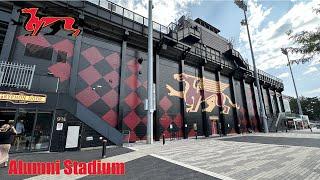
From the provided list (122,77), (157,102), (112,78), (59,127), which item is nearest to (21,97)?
(59,127)

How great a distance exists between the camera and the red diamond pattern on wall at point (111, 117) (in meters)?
15.2

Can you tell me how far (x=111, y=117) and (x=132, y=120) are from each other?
2066 mm

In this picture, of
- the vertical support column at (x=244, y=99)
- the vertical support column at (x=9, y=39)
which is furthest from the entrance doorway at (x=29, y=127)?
the vertical support column at (x=244, y=99)

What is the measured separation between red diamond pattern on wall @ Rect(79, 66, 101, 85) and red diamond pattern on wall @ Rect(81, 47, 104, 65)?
0.66m

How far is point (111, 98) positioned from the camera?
624 inches

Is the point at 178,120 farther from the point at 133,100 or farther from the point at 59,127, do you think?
the point at 59,127

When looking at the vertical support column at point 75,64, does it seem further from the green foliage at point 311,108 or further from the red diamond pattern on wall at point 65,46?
the green foliage at point 311,108

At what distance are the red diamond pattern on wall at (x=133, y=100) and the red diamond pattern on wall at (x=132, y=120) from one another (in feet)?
2.45

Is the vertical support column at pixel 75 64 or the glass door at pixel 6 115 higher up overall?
the vertical support column at pixel 75 64

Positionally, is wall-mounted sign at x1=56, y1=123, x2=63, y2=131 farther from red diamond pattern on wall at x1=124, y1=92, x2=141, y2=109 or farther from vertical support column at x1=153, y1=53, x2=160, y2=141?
vertical support column at x1=153, y1=53, x2=160, y2=141

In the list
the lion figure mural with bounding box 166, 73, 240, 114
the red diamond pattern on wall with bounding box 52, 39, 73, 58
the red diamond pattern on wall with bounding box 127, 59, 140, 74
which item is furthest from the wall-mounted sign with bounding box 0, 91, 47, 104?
the lion figure mural with bounding box 166, 73, 240, 114

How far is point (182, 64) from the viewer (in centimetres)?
2220

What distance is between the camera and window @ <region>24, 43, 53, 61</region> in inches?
505

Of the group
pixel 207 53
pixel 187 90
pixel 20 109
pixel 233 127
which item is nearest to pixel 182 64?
pixel 187 90
